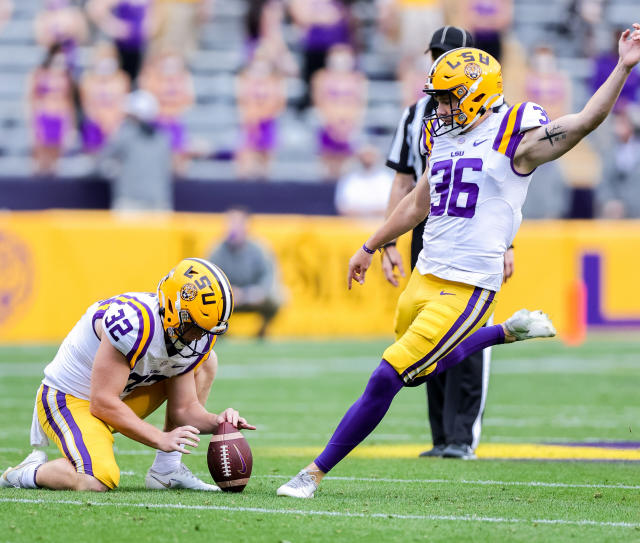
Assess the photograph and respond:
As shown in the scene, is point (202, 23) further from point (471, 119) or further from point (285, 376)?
point (471, 119)

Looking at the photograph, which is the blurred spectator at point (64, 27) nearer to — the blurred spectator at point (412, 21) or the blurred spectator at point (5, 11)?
the blurred spectator at point (5, 11)

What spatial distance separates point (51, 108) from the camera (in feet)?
51.2

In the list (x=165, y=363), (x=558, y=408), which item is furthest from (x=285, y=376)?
(x=165, y=363)

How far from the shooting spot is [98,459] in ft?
18.2

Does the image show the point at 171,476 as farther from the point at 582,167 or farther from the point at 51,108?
the point at 582,167

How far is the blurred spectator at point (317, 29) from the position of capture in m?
17.5

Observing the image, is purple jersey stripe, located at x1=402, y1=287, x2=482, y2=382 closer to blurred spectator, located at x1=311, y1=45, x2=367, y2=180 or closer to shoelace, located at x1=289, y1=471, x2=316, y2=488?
shoelace, located at x1=289, y1=471, x2=316, y2=488

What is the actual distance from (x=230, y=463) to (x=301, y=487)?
386 mm

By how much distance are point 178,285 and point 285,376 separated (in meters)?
5.87

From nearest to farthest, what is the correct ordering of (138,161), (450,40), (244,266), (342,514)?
(342,514), (450,40), (244,266), (138,161)

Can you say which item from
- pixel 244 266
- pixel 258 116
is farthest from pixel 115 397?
pixel 258 116

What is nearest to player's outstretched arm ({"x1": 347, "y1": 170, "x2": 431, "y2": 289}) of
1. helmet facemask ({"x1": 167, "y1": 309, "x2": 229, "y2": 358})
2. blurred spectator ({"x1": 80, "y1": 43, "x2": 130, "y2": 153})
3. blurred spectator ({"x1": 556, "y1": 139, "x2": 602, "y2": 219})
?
helmet facemask ({"x1": 167, "y1": 309, "x2": 229, "y2": 358})

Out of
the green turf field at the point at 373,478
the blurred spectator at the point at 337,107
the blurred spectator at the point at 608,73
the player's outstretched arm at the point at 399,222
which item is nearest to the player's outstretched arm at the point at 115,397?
the green turf field at the point at 373,478

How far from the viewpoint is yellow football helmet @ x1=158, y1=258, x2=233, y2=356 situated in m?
5.41
